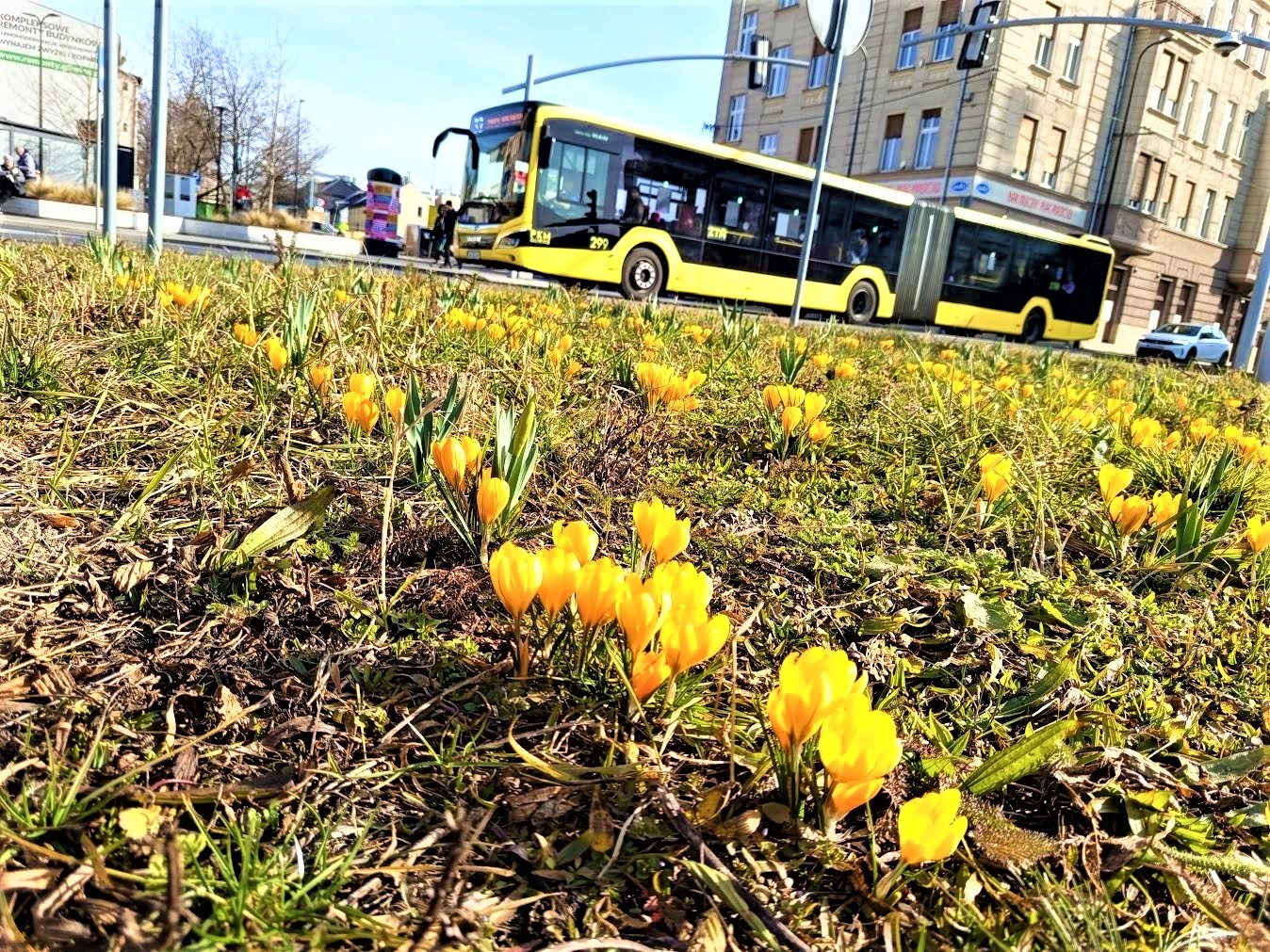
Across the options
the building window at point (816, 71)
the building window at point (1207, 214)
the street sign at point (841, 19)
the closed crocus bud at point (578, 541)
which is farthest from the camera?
the building window at point (1207, 214)

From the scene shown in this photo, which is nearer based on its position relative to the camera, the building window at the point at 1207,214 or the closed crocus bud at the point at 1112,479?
the closed crocus bud at the point at 1112,479

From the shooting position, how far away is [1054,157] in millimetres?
31672

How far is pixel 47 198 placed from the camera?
2519 cm

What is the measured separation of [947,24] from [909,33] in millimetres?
1372

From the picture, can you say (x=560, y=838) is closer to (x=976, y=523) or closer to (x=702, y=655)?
(x=702, y=655)

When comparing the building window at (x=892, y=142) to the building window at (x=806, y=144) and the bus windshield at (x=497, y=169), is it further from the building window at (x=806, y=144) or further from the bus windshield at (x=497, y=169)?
the bus windshield at (x=497, y=169)

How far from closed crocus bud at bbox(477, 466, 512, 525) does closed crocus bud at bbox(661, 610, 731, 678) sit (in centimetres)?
51

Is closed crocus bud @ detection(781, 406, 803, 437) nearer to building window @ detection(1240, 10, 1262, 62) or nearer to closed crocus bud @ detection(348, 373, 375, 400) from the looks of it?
closed crocus bud @ detection(348, 373, 375, 400)

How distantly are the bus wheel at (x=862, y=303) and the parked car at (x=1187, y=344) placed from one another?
12508 millimetres

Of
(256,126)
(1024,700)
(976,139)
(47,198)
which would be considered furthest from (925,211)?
(256,126)

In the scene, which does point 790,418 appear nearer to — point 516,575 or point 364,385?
point 364,385

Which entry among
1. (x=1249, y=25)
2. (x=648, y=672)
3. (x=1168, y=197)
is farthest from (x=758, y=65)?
(x=1249, y=25)

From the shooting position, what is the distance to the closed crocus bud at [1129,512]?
1.83m

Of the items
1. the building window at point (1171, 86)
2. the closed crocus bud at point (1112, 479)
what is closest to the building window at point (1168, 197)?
the building window at point (1171, 86)
